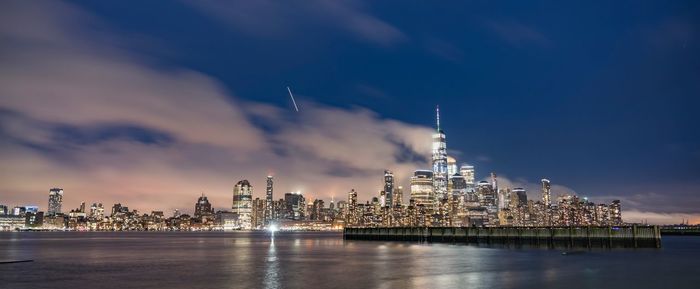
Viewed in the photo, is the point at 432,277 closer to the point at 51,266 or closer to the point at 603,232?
the point at 51,266

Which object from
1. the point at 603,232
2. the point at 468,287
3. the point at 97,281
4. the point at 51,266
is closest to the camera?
the point at 468,287

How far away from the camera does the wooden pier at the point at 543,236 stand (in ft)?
236

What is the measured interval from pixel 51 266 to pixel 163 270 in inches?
520

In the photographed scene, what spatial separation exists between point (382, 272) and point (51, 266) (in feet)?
104

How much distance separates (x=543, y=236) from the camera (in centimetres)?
8294

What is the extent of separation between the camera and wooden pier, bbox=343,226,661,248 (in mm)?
71875

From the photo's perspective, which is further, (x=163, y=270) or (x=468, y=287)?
(x=163, y=270)

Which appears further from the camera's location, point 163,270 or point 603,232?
point 603,232

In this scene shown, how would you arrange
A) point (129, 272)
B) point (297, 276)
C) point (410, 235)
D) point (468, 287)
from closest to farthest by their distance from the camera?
point (468, 287) < point (297, 276) < point (129, 272) < point (410, 235)

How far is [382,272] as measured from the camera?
41.0m

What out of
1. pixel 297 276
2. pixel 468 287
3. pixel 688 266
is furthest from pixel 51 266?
pixel 688 266

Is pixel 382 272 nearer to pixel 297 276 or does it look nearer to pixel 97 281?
pixel 297 276

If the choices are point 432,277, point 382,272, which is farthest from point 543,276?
point 382,272

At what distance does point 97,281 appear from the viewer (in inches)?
1447
